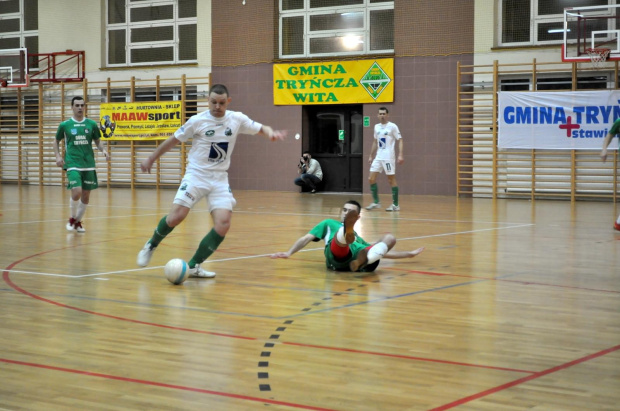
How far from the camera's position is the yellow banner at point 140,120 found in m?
24.4

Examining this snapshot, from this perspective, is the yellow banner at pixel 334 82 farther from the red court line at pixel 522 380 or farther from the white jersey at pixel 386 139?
the red court line at pixel 522 380

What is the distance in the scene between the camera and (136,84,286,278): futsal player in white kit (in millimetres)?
7133

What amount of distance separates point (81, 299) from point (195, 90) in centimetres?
1902

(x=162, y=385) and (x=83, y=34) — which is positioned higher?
(x=83, y=34)

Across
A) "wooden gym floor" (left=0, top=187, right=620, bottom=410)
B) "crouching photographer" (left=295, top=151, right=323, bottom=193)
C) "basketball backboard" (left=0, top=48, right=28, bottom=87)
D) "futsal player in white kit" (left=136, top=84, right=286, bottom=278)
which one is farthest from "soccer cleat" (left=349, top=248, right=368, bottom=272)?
"basketball backboard" (left=0, top=48, right=28, bottom=87)

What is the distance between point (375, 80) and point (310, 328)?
17532 mm

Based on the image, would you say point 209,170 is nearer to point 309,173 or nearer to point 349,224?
point 349,224

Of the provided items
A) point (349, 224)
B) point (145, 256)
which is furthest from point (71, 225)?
point (349, 224)

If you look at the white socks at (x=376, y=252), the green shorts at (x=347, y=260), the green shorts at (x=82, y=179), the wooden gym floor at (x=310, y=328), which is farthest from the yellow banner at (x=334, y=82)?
the white socks at (x=376, y=252)

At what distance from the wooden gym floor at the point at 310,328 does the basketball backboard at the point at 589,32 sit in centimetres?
880

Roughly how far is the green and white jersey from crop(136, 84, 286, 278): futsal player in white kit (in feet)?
16.0

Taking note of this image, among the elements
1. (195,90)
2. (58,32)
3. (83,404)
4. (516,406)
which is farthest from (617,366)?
(58,32)

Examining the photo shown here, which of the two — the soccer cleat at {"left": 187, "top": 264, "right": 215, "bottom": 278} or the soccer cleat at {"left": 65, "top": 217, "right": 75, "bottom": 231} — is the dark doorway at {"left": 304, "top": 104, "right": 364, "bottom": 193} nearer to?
the soccer cleat at {"left": 65, "top": 217, "right": 75, "bottom": 231}

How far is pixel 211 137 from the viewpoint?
23.7 feet
